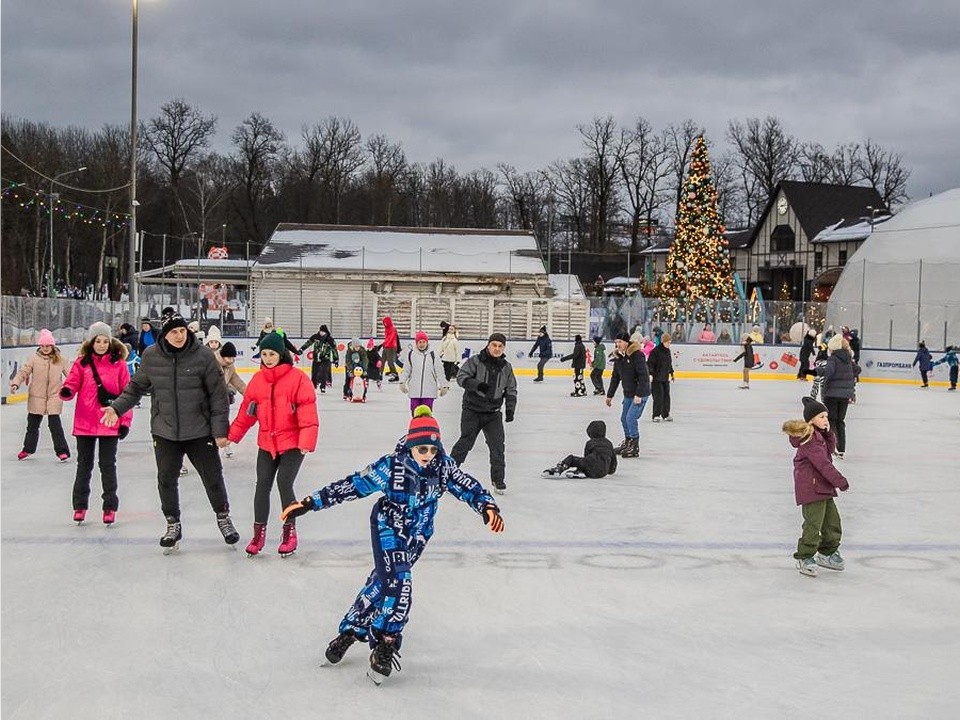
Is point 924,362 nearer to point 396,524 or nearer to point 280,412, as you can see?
point 280,412

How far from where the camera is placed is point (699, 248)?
127 feet

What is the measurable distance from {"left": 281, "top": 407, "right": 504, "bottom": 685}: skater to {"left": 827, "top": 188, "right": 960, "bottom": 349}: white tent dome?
26868mm

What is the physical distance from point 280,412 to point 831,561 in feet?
10.9

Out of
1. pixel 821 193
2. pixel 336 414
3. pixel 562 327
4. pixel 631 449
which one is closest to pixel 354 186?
pixel 821 193

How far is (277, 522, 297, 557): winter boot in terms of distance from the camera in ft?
20.9

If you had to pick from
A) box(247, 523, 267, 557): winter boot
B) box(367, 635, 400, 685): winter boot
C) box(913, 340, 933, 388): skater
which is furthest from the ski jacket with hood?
box(913, 340, 933, 388): skater

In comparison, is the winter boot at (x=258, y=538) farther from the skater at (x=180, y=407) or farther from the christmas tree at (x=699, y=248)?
the christmas tree at (x=699, y=248)

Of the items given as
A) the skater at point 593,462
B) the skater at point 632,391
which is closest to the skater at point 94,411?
the skater at point 593,462

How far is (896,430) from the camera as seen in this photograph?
15141 millimetres

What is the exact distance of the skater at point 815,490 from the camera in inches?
242

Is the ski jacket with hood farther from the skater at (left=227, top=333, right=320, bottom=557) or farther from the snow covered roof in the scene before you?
the snow covered roof

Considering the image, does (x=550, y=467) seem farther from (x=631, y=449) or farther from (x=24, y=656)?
(x=24, y=656)

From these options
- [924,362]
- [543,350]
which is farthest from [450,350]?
[924,362]

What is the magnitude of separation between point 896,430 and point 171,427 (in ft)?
38.5
